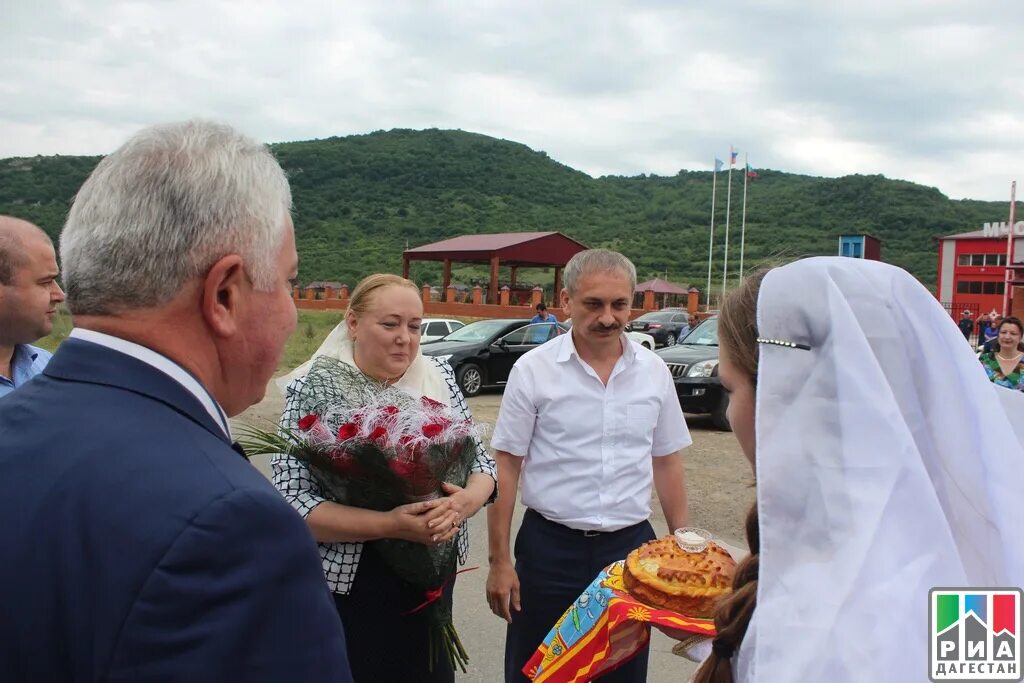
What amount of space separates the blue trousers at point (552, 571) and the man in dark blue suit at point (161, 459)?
1.97 m

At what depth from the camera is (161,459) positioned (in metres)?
0.99

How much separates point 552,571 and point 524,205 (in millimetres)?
91104

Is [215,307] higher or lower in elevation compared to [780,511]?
higher

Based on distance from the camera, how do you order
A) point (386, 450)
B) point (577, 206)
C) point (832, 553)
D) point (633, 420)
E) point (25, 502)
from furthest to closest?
1. point (577, 206)
2. point (633, 420)
3. point (386, 450)
4. point (832, 553)
5. point (25, 502)

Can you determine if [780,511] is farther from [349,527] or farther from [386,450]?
[349,527]

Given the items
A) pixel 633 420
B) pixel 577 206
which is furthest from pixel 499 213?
pixel 633 420

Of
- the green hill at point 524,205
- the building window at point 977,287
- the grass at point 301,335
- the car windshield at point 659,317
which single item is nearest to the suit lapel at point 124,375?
the grass at point 301,335

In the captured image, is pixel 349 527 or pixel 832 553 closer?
pixel 832 553

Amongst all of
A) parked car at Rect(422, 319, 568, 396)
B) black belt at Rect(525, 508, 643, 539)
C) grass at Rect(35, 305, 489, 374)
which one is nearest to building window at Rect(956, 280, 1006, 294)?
grass at Rect(35, 305, 489, 374)

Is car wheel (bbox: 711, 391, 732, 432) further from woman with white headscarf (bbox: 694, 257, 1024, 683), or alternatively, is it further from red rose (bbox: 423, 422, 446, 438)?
woman with white headscarf (bbox: 694, 257, 1024, 683)

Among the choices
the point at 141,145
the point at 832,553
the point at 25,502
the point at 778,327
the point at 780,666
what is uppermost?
the point at 141,145

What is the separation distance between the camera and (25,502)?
3.21ft

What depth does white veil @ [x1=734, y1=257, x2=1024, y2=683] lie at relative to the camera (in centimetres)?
122

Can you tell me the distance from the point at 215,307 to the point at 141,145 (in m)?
0.30
